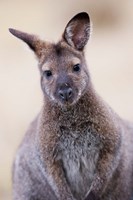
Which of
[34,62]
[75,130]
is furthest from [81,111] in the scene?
[34,62]

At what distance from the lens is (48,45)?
38.0ft

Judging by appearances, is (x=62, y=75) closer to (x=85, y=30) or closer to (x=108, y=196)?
(x=85, y=30)

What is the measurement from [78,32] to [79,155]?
126 cm

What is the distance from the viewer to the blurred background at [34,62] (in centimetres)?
1570

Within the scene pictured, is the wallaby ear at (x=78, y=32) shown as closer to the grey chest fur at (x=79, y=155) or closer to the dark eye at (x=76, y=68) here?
the dark eye at (x=76, y=68)

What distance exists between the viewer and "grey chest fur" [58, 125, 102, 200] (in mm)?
→ 11453

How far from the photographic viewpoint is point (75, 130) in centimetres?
1146

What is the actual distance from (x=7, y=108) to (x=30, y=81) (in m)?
1.14

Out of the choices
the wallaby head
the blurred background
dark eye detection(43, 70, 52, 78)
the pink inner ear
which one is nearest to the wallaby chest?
the wallaby head

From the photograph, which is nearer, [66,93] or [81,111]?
[66,93]

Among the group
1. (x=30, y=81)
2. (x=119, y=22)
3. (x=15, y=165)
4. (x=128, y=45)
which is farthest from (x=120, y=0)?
(x=15, y=165)

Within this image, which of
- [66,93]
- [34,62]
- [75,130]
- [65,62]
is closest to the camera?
[66,93]

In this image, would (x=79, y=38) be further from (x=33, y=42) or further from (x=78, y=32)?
(x=33, y=42)

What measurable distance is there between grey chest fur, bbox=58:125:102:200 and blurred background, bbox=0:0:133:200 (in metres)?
2.08
